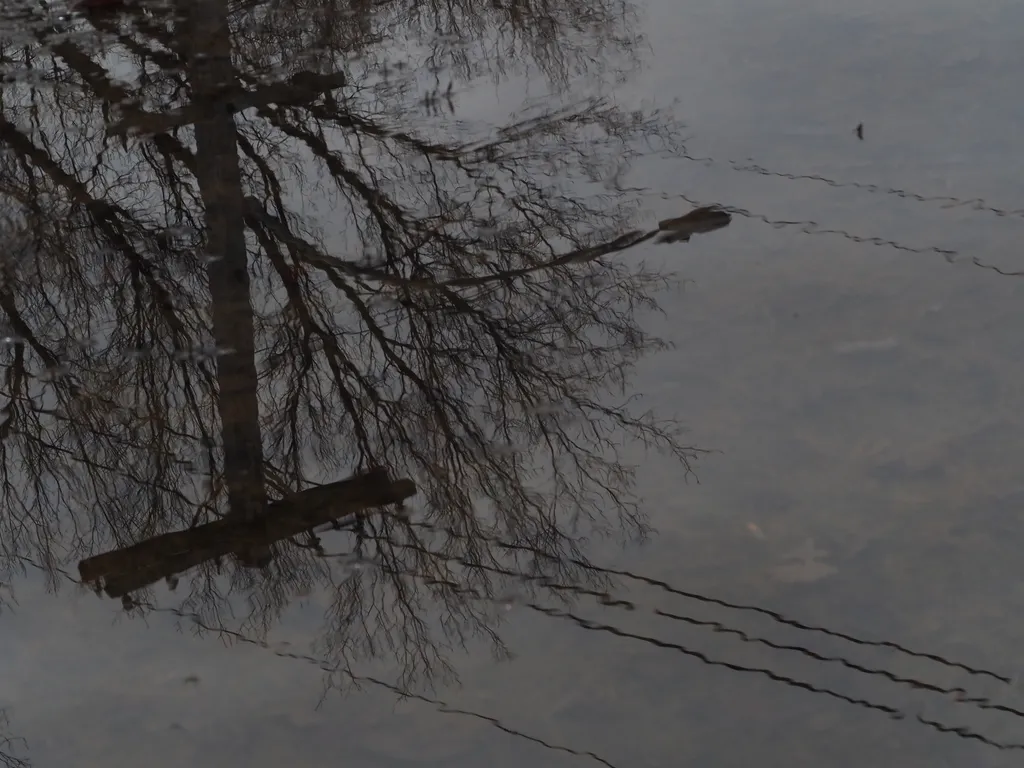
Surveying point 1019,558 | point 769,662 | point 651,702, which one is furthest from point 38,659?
point 1019,558

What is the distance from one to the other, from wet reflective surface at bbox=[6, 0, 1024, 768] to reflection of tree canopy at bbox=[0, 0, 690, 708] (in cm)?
1

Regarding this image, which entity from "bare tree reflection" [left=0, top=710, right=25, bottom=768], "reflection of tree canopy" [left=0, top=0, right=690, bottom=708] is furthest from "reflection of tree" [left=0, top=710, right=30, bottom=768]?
"reflection of tree canopy" [left=0, top=0, right=690, bottom=708]

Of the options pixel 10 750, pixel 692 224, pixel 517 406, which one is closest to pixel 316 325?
pixel 517 406

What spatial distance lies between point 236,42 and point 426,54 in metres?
0.98

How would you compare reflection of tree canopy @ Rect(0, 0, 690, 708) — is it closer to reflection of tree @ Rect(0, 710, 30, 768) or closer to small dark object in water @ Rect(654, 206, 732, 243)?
small dark object in water @ Rect(654, 206, 732, 243)

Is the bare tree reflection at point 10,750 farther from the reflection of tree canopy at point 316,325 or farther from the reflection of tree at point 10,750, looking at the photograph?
the reflection of tree canopy at point 316,325

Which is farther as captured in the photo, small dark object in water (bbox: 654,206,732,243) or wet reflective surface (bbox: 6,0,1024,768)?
small dark object in water (bbox: 654,206,732,243)

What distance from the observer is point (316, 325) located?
3.91 m

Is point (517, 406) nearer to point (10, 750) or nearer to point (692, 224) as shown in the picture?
point (692, 224)

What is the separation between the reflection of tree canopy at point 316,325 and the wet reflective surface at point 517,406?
0.01 metres

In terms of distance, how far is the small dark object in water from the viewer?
4203mm

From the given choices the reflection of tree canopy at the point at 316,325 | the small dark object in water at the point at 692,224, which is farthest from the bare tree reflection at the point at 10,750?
the small dark object in water at the point at 692,224

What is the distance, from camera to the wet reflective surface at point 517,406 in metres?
2.67

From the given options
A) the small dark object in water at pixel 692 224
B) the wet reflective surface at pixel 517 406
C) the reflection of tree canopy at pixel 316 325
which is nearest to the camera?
the wet reflective surface at pixel 517 406
